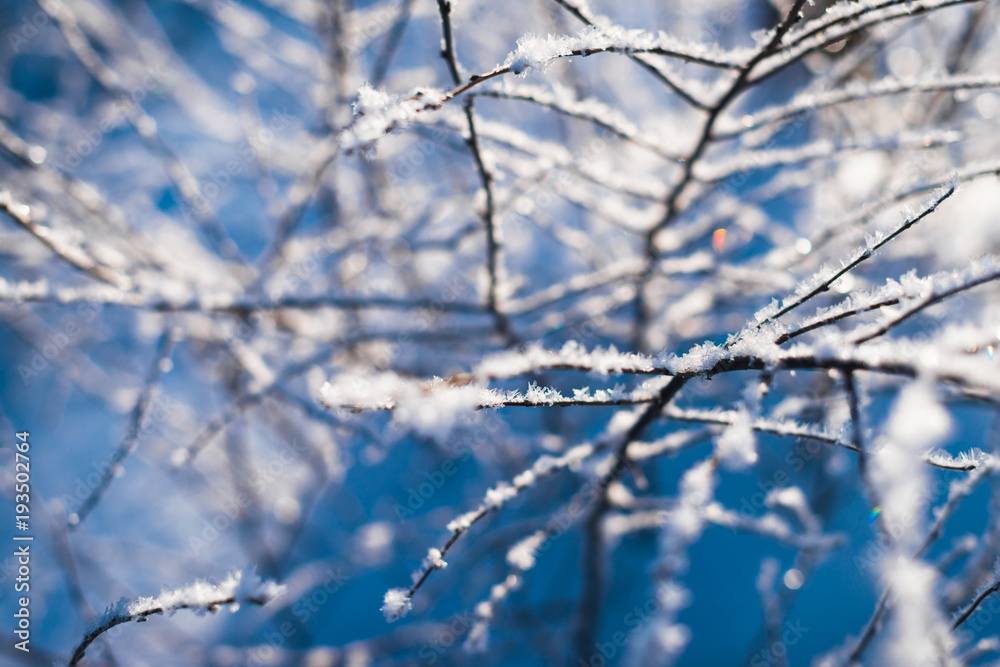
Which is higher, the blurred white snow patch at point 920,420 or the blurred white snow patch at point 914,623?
the blurred white snow patch at point 920,420

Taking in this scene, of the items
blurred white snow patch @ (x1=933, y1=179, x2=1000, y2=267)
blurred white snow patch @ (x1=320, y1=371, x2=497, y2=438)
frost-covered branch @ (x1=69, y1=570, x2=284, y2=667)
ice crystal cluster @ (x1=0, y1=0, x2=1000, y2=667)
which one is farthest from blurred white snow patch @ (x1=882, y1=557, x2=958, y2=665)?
blurred white snow patch @ (x1=933, y1=179, x2=1000, y2=267)

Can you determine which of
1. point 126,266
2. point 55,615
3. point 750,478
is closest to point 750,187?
point 750,478

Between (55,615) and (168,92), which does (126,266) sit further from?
(55,615)

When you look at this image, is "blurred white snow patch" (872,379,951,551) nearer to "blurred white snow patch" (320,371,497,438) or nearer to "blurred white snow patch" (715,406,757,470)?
"blurred white snow patch" (715,406,757,470)

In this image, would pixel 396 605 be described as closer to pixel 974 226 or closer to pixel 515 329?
pixel 515 329

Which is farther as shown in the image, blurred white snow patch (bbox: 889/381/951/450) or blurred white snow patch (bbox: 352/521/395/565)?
blurred white snow patch (bbox: 352/521/395/565)

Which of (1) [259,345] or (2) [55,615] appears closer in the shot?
(1) [259,345]

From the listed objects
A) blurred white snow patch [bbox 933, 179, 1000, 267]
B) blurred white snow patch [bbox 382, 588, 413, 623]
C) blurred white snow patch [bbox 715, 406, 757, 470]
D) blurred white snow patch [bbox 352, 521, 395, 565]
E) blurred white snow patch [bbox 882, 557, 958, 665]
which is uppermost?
blurred white snow patch [bbox 933, 179, 1000, 267]

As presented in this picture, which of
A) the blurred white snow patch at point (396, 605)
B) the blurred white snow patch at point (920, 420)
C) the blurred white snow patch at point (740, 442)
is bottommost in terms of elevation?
the blurred white snow patch at point (396, 605)

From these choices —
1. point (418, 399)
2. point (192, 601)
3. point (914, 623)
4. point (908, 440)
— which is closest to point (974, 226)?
point (914, 623)

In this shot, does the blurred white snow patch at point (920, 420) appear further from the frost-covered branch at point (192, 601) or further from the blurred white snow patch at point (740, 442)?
the frost-covered branch at point (192, 601)

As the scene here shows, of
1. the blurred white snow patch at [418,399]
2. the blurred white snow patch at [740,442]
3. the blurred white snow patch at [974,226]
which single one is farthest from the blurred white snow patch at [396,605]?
the blurred white snow patch at [974,226]
